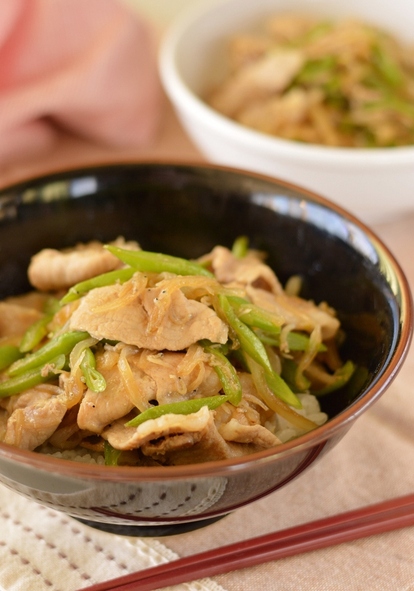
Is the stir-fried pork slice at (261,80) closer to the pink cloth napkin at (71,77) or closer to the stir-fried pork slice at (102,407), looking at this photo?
the pink cloth napkin at (71,77)

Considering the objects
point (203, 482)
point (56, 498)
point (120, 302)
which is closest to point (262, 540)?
point (203, 482)

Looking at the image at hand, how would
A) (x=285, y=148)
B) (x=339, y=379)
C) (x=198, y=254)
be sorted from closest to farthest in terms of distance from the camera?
(x=339, y=379), (x=198, y=254), (x=285, y=148)

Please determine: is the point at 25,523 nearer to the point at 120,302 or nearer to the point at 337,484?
the point at 120,302

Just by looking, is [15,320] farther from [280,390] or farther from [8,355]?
[280,390]

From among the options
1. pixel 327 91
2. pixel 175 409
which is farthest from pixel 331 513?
pixel 327 91

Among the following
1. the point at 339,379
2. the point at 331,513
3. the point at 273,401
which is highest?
the point at 273,401

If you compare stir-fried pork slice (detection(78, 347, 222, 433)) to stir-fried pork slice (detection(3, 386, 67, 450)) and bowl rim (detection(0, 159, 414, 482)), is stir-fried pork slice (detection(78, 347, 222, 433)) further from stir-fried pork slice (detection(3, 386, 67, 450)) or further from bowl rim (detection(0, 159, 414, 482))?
bowl rim (detection(0, 159, 414, 482))

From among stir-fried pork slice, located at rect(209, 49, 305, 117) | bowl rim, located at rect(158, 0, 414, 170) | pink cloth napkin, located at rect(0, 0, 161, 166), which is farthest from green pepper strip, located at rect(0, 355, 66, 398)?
stir-fried pork slice, located at rect(209, 49, 305, 117)
